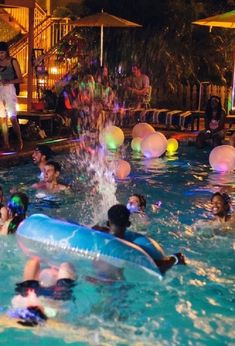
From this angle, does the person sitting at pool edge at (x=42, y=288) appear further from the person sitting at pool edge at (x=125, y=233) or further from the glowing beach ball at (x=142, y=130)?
the glowing beach ball at (x=142, y=130)

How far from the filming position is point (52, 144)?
1351 centimetres

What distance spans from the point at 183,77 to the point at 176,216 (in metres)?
14.0

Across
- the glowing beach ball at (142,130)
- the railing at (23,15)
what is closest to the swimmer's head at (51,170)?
the glowing beach ball at (142,130)

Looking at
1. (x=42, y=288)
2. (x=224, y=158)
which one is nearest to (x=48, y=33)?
(x=224, y=158)

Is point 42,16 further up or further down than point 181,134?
further up

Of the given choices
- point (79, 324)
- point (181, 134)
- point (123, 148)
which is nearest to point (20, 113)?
point (123, 148)

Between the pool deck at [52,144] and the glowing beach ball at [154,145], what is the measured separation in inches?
75.2

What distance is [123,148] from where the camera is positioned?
14.1 metres

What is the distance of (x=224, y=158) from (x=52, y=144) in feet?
13.5

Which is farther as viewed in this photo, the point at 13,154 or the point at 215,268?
the point at 13,154

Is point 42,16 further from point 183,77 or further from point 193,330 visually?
point 193,330

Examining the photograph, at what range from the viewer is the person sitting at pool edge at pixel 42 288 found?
16.1ft

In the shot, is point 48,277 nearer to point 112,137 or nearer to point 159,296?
point 159,296

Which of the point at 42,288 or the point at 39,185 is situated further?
the point at 39,185
